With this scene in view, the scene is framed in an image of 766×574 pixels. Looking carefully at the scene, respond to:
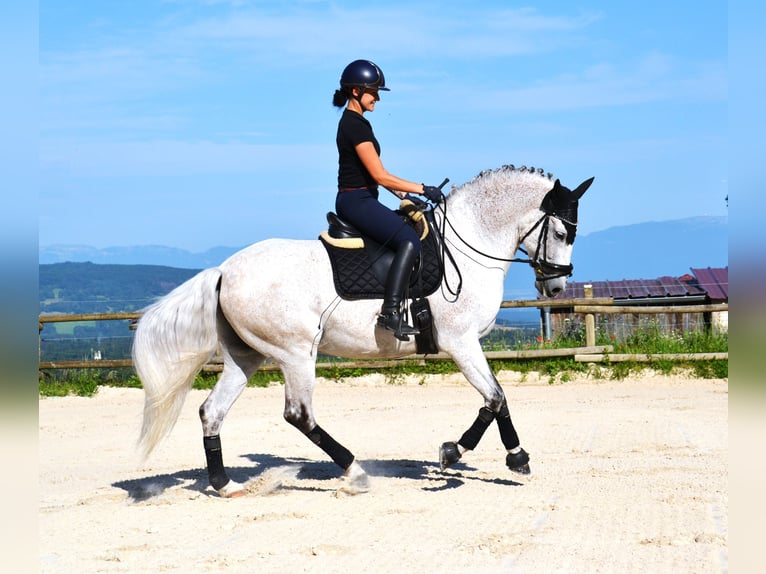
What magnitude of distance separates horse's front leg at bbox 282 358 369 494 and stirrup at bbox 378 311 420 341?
0.63 meters

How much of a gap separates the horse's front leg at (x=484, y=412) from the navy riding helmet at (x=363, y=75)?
2.08m

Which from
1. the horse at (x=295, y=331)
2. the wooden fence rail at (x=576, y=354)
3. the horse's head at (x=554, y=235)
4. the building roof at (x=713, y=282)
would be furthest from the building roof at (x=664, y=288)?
the horse at (x=295, y=331)

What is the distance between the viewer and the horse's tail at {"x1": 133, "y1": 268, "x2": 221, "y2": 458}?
6875 millimetres

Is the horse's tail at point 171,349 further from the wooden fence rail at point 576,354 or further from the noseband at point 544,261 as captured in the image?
the wooden fence rail at point 576,354

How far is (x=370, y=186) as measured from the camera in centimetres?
693

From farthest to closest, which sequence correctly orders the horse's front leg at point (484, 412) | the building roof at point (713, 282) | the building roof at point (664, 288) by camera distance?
the building roof at point (664, 288)
the building roof at point (713, 282)
the horse's front leg at point (484, 412)

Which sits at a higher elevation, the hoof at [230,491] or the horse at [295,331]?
the horse at [295,331]

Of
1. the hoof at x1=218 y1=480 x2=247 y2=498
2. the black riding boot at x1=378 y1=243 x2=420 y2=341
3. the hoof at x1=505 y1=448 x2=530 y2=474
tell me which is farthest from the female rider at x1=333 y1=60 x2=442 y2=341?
the hoof at x1=218 y1=480 x2=247 y2=498

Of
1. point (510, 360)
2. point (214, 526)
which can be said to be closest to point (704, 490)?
point (214, 526)

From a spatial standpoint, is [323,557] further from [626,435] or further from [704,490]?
[626,435]

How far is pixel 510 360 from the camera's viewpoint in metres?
14.9

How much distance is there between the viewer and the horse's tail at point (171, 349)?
22.6ft

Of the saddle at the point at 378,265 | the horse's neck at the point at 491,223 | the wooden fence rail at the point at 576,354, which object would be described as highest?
the horse's neck at the point at 491,223

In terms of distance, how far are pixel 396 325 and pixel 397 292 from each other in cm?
24
